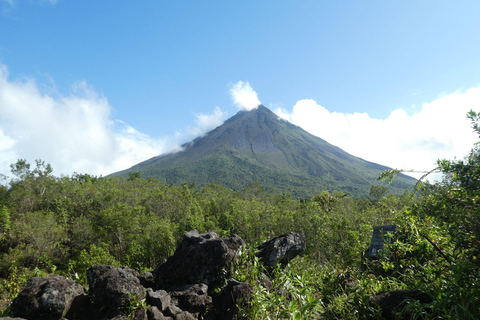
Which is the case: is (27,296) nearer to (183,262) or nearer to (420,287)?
(183,262)

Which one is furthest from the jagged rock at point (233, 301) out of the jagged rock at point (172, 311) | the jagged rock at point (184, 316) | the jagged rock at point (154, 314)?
the jagged rock at point (154, 314)

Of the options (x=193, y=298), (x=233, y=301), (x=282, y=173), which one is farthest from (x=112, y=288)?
(x=282, y=173)

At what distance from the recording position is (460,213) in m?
3.64

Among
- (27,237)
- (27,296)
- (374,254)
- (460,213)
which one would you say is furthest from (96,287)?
(27,237)

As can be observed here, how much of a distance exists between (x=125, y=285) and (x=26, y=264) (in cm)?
2024

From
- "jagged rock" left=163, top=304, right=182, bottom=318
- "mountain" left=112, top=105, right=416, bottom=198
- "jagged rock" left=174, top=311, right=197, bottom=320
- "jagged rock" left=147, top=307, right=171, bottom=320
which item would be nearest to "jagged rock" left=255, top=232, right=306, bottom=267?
"jagged rock" left=174, top=311, right=197, bottom=320

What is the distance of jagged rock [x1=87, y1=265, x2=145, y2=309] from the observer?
5270 millimetres

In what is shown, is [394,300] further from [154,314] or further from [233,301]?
[154,314]

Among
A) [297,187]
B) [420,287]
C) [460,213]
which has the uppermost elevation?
[460,213]

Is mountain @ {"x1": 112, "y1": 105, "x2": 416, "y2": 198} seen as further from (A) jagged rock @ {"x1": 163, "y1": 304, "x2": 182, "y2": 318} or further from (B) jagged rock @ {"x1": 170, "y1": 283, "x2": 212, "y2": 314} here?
(A) jagged rock @ {"x1": 163, "y1": 304, "x2": 182, "y2": 318}

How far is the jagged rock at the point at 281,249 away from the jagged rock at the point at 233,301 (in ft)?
7.65

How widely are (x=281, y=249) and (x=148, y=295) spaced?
4.38 meters

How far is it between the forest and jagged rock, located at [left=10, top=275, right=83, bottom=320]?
622 millimetres

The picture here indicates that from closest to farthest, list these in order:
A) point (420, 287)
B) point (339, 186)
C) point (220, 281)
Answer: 1. point (420, 287)
2. point (220, 281)
3. point (339, 186)
